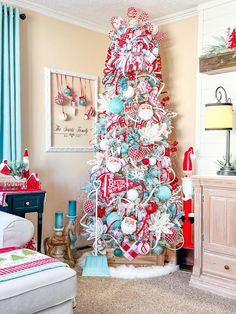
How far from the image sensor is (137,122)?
3.32 metres

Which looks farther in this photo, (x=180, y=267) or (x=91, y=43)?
(x=91, y=43)

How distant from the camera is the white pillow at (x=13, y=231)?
2.12 metres

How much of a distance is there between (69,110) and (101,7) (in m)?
1.07

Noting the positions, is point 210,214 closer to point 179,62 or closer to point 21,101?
point 179,62

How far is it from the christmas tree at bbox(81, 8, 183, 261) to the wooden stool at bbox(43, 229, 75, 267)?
24 cm

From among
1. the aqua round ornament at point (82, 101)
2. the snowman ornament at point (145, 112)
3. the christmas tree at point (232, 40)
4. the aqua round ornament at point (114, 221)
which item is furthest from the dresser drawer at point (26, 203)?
the christmas tree at point (232, 40)

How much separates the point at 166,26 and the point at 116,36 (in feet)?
2.44

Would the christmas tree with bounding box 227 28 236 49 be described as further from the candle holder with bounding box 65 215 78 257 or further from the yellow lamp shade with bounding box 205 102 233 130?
the candle holder with bounding box 65 215 78 257

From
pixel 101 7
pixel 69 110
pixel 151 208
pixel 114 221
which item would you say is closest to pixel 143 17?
pixel 101 7

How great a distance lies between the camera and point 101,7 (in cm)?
358

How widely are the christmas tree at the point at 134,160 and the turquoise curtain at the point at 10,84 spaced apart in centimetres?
79

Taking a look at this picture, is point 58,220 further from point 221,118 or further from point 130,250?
point 221,118

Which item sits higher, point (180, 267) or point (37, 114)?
point (37, 114)

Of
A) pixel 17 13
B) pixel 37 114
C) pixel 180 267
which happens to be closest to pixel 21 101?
pixel 37 114
